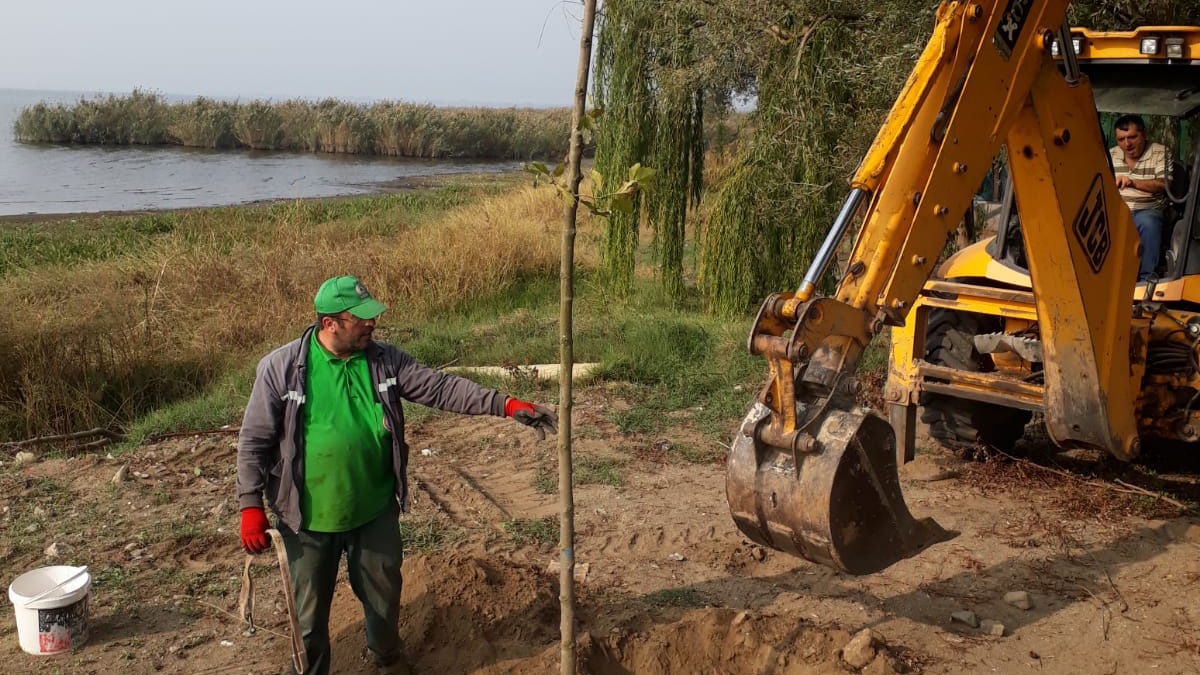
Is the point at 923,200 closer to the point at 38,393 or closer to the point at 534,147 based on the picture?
the point at 38,393

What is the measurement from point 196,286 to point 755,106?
7115 mm

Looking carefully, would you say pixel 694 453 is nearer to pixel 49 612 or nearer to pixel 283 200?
pixel 49 612

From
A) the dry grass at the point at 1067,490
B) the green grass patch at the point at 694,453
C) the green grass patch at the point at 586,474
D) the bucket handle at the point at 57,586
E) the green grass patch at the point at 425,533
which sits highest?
the dry grass at the point at 1067,490

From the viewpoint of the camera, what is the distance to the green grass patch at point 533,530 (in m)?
6.08

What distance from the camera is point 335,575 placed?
4301 mm

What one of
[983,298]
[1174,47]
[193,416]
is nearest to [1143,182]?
[1174,47]

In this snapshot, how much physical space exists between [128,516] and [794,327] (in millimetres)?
4665

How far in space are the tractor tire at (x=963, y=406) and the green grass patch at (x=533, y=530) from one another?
2.51 m

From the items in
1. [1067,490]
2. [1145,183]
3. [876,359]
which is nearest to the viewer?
[1145,183]

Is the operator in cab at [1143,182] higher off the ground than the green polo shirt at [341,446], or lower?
higher

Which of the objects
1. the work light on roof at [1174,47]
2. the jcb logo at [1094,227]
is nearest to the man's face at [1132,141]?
the work light on roof at [1174,47]

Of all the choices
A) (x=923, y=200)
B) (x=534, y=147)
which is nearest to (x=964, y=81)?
(x=923, y=200)

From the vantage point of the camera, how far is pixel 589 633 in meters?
4.62

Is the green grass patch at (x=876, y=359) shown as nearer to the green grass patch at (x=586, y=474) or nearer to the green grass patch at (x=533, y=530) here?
the green grass patch at (x=586, y=474)
